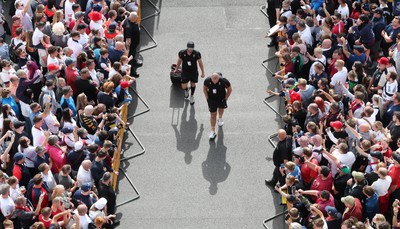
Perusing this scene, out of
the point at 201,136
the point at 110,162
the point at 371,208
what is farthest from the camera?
the point at 201,136

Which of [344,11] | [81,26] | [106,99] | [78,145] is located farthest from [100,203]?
[344,11]

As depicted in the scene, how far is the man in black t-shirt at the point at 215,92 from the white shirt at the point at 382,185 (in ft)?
14.0

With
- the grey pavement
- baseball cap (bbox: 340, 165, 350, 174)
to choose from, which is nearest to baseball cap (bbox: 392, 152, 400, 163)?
baseball cap (bbox: 340, 165, 350, 174)

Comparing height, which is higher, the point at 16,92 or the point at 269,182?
the point at 16,92

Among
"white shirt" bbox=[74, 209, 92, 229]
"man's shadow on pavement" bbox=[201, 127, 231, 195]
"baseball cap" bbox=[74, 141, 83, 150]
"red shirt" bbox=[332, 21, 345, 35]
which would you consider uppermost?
"red shirt" bbox=[332, 21, 345, 35]

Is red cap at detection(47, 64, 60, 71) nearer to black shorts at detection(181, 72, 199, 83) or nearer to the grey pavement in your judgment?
the grey pavement

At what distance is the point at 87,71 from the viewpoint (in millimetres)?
16875

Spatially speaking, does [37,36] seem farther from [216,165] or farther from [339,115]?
[339,115]

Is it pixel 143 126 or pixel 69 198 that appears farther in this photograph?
pixel 143 126

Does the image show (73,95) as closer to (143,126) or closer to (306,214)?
(143,126)

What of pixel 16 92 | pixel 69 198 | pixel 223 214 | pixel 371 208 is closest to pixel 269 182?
pixel 223 214

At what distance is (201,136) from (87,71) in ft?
9.84

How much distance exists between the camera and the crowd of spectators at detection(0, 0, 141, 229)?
1430 cm

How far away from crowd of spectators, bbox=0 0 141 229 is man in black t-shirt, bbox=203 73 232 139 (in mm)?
1771
